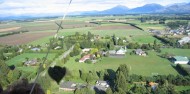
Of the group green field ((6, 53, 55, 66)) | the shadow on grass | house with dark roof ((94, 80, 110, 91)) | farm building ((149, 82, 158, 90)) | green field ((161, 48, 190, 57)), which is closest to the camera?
the shadow on grass

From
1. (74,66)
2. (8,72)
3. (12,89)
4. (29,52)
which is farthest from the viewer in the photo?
(29,52)

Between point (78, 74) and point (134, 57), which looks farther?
point (134, 57)

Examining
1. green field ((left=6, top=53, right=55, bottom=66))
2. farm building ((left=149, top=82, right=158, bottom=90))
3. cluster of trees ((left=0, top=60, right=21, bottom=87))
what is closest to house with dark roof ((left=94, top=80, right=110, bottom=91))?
farm building ((left=149, top=82, right=158, bottom=90))

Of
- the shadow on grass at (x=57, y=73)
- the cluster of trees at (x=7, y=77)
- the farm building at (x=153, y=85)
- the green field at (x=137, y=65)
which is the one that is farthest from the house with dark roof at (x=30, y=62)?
the farm building at (x=153, y=85)

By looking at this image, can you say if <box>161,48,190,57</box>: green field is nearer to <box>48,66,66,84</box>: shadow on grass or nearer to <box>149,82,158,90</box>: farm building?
<box>149,82,158,90</box>: farm building

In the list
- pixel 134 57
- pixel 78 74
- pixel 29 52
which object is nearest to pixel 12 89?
pixel 78 74

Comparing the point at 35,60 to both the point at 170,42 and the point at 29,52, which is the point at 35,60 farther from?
the point at 170,42

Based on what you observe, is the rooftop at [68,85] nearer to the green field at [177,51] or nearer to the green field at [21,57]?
the green field at [21,57]

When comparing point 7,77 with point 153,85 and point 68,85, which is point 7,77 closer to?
point 68,85
